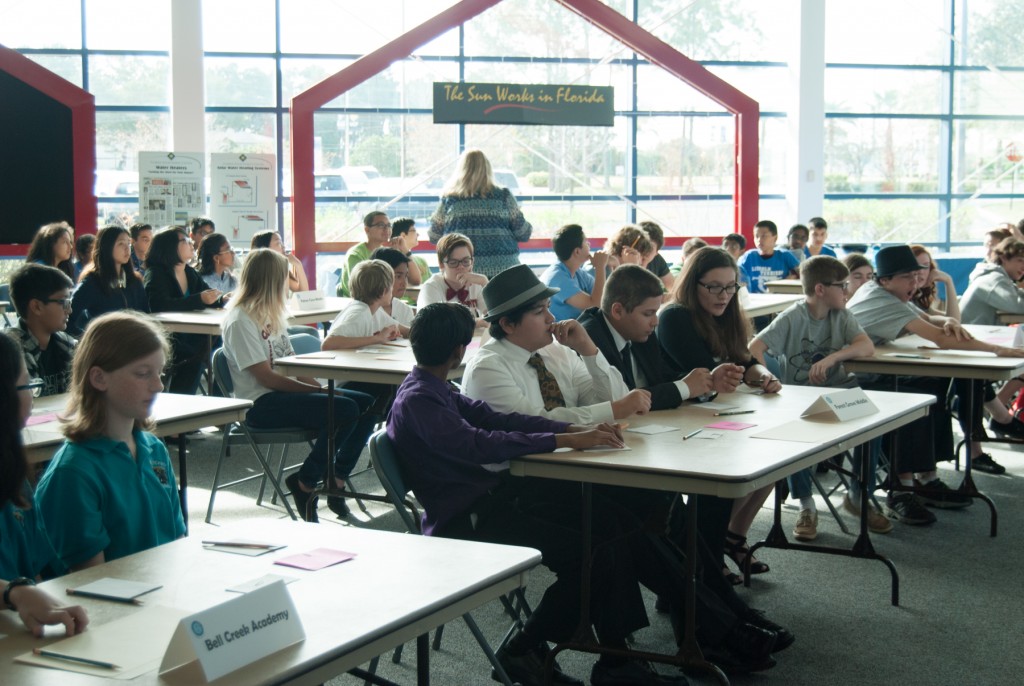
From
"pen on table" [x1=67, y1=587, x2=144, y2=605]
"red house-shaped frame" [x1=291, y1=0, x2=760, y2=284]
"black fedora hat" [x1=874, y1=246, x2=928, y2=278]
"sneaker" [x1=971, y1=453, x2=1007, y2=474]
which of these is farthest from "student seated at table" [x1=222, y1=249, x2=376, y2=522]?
"red house-shaped frame" [x1=291, y1=0, x2=760, y2=284]

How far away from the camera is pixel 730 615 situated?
3.37 metres

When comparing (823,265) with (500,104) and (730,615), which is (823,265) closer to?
(730,615)

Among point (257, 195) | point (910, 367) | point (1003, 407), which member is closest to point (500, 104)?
point (257, 195)

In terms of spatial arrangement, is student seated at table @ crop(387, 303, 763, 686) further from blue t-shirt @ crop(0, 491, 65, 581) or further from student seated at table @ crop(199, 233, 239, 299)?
student seated at table @ crop(199, 233, 239, 299)

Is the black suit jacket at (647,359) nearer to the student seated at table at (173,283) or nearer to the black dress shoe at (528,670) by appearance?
the black dress shoe at (528,670)

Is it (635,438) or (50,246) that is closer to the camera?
(635,438)

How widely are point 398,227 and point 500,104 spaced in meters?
4.12

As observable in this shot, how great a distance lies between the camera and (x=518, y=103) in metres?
12.5

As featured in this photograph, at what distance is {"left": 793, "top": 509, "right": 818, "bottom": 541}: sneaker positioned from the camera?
4.85 meters

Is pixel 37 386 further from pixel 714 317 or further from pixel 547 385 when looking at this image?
pixel 714 317

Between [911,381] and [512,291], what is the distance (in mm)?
2939

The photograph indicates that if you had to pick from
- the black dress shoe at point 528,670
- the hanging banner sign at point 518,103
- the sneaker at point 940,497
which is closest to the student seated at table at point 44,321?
the black dress shoe at point 528,670

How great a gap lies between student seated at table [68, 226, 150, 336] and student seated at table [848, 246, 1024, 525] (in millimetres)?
4311

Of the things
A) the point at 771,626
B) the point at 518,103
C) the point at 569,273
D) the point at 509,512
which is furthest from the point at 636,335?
the point at 518,103
